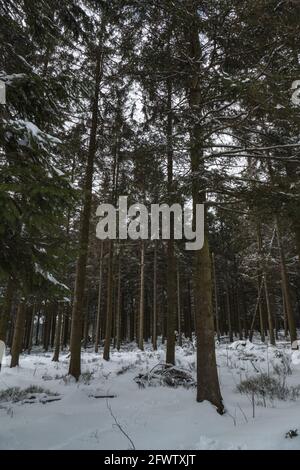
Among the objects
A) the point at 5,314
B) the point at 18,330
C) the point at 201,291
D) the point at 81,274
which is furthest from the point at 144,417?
the point at 18,330

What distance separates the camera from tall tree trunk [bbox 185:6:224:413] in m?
6.39

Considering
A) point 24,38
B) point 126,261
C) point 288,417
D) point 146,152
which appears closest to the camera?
point 288,417

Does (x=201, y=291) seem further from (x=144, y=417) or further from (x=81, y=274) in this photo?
(x=81, y=274)

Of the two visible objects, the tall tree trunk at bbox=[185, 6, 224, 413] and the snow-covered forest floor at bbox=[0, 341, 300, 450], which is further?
the tall tree trunk at bbox=[185, 6, 224, 413]

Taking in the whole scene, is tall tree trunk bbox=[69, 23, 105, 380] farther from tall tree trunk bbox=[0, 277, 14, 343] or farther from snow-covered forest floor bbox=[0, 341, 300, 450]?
tall tree trunk bbox=[0, 277, 14, 343]

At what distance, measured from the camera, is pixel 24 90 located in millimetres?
5176

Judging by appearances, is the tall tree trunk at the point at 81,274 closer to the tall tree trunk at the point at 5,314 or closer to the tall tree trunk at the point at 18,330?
the tall tree trunk at the point at 5,314

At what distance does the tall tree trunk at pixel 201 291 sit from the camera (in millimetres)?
6395

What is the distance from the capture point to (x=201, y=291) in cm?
695

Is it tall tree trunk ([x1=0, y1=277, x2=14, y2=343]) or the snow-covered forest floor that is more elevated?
tall tree trunk ([x1=0, y1=277, x2=14, y2=343])

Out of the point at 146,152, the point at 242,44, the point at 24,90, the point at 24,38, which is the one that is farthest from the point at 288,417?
the point at 24,38

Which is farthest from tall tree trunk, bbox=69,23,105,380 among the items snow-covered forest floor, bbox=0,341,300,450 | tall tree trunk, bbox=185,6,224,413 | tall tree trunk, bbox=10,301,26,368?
tall tree trunk, bbox=185,6,224,413

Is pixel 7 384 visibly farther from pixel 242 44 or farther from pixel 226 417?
pixel 242 44

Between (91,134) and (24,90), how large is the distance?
6.61m
